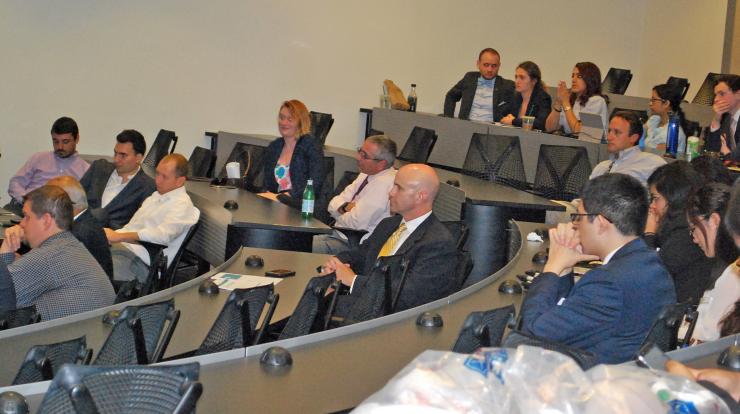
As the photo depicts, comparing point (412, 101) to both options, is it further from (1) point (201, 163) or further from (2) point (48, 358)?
(2) point (48, 358)

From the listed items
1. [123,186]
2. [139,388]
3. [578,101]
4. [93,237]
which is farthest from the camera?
[578,101]

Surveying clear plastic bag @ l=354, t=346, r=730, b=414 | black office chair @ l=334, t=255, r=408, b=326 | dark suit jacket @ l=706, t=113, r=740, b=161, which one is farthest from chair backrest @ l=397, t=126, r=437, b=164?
clear plastic bag @ l=354, t=346, r=730, b=414

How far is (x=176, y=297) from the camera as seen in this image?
4.23 metres

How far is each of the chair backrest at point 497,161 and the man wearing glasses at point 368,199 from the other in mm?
1739

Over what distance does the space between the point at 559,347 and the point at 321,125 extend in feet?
26.8

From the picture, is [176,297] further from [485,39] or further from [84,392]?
[485,39]

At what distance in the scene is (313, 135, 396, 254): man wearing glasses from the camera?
687 cm

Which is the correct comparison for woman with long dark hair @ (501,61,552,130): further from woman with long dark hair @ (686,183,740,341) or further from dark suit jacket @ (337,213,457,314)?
woman with long dark hair @ (686,183,740,341)

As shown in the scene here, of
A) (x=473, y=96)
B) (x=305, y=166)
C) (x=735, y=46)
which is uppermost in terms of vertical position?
(x=735, y=46)

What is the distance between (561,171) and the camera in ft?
26.5

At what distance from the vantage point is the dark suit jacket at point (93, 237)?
5.57 m

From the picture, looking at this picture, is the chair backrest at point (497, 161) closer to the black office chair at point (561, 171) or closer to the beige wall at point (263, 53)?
the black office chair at point (561, 171)

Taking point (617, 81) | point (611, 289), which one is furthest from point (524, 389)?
point (617, 81)

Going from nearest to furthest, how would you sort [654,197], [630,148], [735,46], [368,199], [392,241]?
1. [654,197]
2. [392,241]
3. [368,199]
4. [630,148]
5. [735,46]
